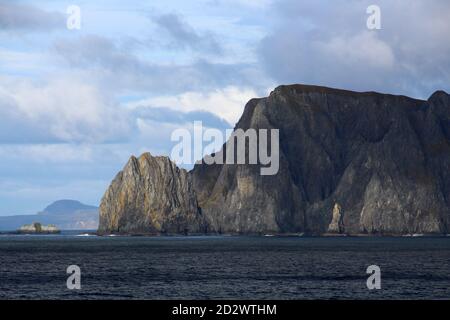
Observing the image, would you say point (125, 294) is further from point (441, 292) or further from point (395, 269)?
point (395, 269)

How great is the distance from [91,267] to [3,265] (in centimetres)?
1568

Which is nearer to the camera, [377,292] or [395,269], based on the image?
[377,292]

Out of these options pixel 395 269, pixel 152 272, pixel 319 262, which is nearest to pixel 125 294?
pixel 152 272
